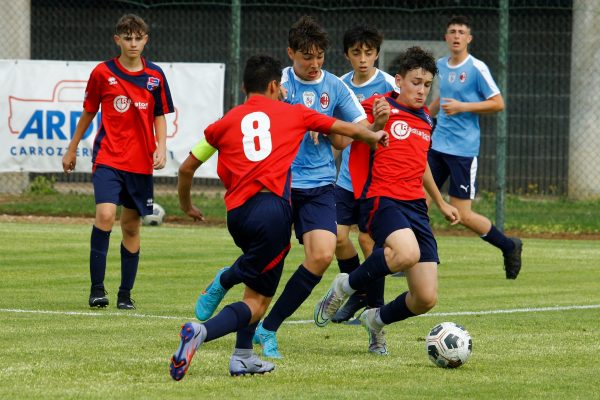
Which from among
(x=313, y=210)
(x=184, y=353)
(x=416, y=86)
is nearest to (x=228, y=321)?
(x=184, y=353)

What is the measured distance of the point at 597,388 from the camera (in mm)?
6367

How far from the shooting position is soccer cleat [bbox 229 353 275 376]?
6.55 meters

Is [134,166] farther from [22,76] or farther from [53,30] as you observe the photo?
[53,30]

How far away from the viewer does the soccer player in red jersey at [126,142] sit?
9.62 meters

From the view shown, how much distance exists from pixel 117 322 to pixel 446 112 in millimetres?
4496

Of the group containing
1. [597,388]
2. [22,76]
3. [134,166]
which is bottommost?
[597,388]

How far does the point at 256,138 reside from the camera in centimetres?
661

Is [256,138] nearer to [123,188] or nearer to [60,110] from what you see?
[123,188]

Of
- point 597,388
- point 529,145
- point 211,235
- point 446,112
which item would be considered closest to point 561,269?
point 446,112

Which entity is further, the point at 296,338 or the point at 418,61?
the point at 296,338

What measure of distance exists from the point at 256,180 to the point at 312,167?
1499 mm

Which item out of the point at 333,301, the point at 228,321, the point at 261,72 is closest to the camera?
the point at 228,321

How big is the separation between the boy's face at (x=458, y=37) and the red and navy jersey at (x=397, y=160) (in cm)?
470

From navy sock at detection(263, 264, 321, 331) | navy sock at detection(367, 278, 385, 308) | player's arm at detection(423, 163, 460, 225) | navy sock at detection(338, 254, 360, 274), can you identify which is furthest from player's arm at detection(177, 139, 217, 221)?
navy sock at detection(338, 254, 360, 274)
